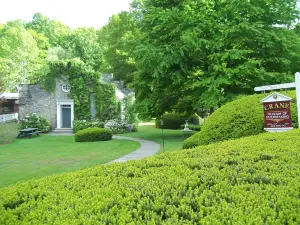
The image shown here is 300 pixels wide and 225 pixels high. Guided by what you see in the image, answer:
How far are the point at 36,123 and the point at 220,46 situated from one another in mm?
17077

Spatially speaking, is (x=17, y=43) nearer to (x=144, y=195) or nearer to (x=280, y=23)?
(x=280, y=23)

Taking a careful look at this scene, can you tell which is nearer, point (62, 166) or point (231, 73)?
point (62, 166)

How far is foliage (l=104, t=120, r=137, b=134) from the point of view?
940 inches

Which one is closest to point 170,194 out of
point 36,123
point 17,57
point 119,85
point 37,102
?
point 36,123

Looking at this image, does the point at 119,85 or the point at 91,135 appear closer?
the point at 91,135

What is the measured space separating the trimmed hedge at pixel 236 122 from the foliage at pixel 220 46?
4.83m

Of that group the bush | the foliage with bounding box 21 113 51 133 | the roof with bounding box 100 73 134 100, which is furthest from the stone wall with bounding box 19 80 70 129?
the roof with bounding box 100 73 134 100

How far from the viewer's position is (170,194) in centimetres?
272

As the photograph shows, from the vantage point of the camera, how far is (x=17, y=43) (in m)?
41.8

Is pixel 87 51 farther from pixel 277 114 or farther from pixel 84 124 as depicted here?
pixel 277 114

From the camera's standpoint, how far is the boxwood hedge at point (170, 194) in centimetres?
224

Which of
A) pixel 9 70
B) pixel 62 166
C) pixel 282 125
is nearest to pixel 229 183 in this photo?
pixel 282 125

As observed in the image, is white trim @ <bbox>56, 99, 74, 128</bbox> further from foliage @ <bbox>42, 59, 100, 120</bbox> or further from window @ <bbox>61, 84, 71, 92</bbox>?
window @ <bbox>61, 84, 71, 92</bbox>

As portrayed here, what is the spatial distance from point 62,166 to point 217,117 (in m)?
5.21
